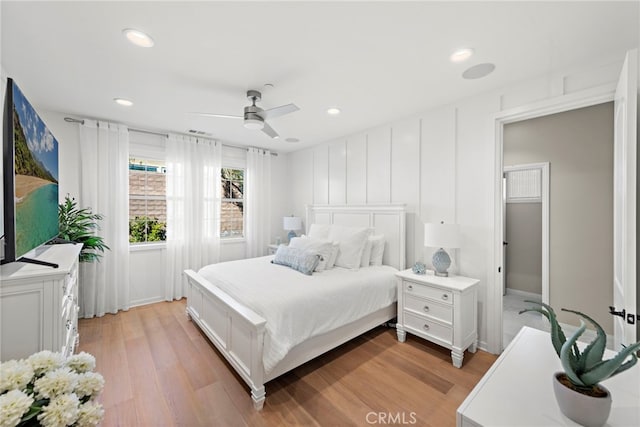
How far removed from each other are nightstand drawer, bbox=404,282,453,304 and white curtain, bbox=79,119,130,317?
12.4ft

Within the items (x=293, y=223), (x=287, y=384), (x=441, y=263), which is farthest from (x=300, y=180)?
(x=287, y=384)

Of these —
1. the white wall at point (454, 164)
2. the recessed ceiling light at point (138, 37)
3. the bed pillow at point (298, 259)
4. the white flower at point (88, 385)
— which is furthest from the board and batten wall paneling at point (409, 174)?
the white flower at point (88, 385)

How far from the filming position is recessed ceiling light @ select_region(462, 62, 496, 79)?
216 cm

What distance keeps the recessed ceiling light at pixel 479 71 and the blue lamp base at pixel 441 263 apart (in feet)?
5.60

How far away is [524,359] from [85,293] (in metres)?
4.60

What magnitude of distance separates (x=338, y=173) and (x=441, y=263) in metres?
2.19

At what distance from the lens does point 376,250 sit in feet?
11.3

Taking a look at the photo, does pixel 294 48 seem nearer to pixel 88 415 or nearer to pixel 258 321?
pixel 258 321

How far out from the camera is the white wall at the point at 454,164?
2.39m

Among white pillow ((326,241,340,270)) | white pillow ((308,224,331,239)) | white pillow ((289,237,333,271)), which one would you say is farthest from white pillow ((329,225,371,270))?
white pillow ((308,224,331,239))

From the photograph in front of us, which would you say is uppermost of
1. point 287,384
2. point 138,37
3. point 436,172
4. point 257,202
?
point 138,37

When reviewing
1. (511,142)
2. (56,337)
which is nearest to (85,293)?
(56,337)

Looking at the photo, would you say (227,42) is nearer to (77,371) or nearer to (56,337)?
(77,371)

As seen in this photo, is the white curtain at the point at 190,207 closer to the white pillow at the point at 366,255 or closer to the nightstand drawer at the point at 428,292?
the white pillow at the point at 366,255
